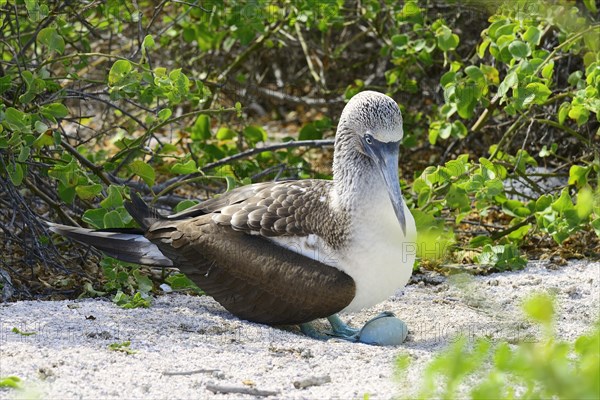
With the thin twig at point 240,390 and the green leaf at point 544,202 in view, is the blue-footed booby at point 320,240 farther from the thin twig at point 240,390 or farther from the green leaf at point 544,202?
the green leaf at point 544,202

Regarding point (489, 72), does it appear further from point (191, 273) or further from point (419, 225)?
point (191, 273)

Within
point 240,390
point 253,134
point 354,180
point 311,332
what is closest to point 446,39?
point 253,134

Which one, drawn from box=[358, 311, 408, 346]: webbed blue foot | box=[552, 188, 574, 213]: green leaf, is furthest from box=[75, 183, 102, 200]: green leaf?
box=[552, 188, 574, 213]: green leaf

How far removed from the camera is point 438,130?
24.8 ft

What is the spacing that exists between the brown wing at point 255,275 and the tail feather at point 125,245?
15 cm

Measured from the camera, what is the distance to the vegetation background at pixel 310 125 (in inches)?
243

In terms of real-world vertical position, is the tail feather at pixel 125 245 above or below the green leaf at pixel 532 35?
below

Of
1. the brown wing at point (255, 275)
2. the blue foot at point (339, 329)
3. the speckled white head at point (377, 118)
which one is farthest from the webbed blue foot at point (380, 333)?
the speckled white head at point (377, 118)

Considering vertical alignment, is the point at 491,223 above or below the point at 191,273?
above

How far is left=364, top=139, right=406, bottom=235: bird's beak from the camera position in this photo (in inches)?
209

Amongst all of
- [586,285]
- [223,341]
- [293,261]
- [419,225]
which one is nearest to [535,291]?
[586,285]

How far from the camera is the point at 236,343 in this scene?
5184 mm

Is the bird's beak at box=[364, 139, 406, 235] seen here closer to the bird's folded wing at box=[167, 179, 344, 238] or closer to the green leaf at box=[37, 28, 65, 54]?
the bird's folded wing at box=[167, 179, 344, 238]

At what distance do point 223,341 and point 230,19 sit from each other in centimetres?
359
